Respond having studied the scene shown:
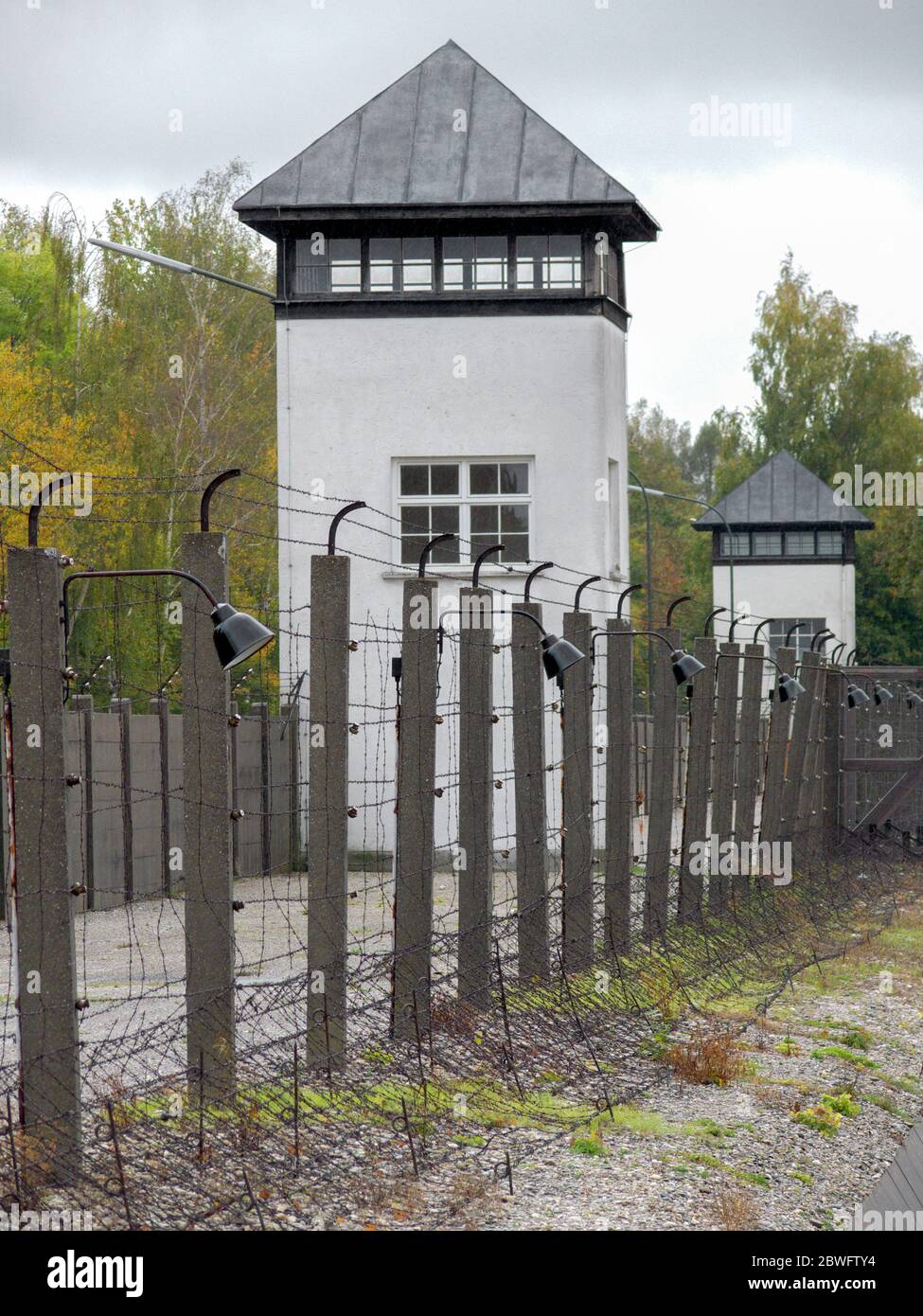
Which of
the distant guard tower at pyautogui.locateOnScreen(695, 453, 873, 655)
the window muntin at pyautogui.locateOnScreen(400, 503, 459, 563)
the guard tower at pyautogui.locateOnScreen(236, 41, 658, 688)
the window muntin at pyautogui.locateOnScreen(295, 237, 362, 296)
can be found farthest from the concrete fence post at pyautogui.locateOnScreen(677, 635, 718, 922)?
the distant guard tower at pyautogui.locateOnScreen(695, 453, 873, 655)

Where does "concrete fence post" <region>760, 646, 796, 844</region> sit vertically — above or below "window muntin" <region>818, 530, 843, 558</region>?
below

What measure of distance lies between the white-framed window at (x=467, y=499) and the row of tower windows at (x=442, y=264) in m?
2.24

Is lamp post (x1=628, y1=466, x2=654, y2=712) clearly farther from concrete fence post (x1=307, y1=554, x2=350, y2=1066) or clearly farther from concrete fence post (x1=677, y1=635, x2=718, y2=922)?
concrete fence post (x1=307, y1=554, x2=350, y2=1066)

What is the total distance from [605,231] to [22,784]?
19.0m

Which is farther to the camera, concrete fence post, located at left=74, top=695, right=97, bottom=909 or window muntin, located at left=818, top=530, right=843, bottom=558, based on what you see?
window muntin, located at left=818, top=530, right=843, bottom=558

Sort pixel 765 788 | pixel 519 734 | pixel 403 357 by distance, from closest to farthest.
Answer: pixel 519 734
pixel 765 788
pixel 403 357

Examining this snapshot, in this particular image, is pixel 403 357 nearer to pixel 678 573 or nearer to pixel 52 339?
pixel 52 339

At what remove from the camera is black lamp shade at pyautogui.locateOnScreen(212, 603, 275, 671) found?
6484 millimetres

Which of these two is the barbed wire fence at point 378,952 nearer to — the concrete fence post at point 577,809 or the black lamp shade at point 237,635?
the concrete fence post at point 577,809

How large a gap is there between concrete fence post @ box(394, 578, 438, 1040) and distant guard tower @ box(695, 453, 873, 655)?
5266 centimetres

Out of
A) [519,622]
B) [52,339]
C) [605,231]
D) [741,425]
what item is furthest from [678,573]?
[519,622]

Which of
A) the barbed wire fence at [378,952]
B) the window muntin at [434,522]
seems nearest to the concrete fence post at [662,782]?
the barbed wire fence at [378,952]

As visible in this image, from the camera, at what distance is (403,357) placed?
24.1 m

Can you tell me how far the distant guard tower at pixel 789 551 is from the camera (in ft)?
206
